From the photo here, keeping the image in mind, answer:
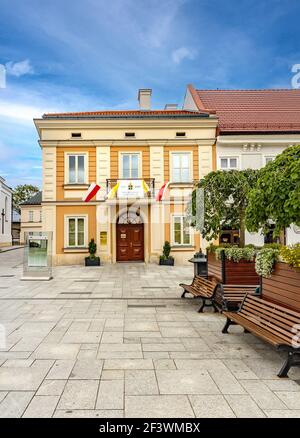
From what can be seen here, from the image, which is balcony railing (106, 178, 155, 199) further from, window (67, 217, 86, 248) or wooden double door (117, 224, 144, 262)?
window (67, 217, 86, 248)

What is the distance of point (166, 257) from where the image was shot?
696 inches

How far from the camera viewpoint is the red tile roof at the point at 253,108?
1872 cm

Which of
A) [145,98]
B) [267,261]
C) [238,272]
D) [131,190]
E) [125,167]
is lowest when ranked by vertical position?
[238,272]

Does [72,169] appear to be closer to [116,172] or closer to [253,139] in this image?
[116,172]

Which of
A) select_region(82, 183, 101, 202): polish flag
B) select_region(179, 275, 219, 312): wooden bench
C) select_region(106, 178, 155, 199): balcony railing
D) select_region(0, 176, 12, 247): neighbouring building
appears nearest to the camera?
select_region(179, 275, 219, 312): wooden bench

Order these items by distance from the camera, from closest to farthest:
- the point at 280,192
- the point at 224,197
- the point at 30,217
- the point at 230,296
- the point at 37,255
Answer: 1. the point at 280,192
2. the point at 230,296
3. the point at 224,197
4. the point at 37,255
5. the point at 30,217

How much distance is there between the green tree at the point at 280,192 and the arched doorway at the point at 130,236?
13.2m

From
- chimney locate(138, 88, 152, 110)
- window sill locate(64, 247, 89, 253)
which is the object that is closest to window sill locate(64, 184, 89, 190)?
window sill locate(64, 247, 89, 253)

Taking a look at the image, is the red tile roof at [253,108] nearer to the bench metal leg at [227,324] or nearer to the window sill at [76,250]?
the window sill at [76,250]

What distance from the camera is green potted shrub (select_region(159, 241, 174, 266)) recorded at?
693 inches

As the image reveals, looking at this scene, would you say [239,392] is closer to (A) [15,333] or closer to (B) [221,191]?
(A) [15,333]

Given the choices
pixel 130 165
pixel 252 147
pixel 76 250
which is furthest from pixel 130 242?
pixel 252 147

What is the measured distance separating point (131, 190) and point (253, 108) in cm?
1009

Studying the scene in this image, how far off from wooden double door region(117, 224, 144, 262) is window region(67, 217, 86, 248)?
6.38 ft
